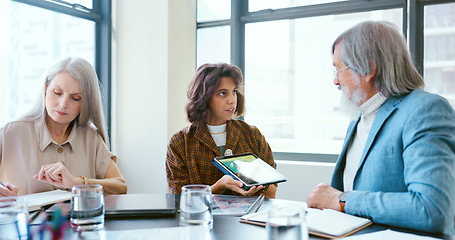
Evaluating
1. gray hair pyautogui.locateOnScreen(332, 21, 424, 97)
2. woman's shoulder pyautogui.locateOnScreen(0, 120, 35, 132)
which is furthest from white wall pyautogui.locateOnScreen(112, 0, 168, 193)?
gray hair pyautogui.locateOnScreen(332, 21, 424, 97)

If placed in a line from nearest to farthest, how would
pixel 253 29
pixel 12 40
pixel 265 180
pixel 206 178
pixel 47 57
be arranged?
pixel 265 180
pixel 206 178
pixel 12 40
pixel 47 57
pixel 253 29

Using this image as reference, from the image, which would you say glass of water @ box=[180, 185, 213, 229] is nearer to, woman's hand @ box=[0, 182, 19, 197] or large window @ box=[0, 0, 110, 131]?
woman's hand @ box=[0, 182, 19, 197]

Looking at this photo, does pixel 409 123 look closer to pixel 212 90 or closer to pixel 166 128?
pixel 212 90

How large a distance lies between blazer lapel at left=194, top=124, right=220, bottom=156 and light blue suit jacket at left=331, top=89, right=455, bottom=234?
79cm

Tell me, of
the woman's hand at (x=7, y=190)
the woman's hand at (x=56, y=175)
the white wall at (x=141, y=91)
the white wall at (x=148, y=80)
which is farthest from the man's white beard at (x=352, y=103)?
→ the white wall at (x=141, y=91)

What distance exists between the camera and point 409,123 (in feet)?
4.27

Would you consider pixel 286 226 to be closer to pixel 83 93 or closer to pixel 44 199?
pixel 44 199

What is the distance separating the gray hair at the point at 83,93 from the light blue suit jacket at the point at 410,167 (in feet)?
4.15

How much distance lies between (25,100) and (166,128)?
1.14 meters

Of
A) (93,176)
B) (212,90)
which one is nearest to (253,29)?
(212,90)

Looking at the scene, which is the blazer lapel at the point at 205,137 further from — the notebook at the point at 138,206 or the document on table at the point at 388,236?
the document on table at the point at 388,236

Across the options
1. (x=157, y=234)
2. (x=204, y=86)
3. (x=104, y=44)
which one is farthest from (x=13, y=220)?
(x=104, y=44)

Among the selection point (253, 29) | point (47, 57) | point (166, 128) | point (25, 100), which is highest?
point (253, 29)

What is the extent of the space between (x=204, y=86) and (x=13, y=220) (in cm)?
139
